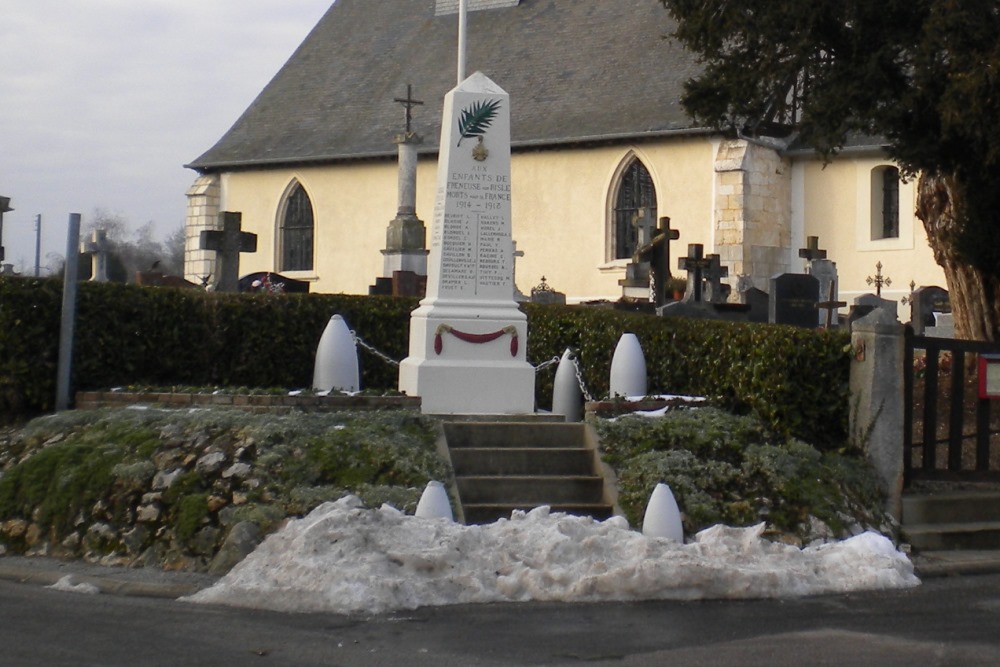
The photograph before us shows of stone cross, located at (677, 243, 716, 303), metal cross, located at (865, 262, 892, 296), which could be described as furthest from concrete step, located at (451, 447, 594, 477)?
metal cross, located at (865, 262, 892, 296)

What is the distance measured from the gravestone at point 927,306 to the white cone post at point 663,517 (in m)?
18.0

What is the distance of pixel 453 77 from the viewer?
133 ft

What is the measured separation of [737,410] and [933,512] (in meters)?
1.81

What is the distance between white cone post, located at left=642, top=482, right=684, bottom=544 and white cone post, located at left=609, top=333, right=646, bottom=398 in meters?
3.05

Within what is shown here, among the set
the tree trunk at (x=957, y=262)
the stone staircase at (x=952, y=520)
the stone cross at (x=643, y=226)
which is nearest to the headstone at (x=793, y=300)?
the tree trunk at (x=957, y=262)

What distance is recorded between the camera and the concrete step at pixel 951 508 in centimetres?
1123

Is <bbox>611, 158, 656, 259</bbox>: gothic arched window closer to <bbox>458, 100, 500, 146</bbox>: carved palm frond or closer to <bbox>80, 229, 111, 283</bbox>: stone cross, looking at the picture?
<bbox>80, 229, 111, 283</bbox>: stone cross

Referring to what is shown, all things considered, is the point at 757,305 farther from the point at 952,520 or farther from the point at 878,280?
the point at 952,520

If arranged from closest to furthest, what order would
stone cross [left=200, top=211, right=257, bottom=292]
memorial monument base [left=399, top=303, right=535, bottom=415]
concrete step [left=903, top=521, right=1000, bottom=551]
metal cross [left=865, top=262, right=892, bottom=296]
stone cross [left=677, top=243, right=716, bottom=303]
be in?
concrete step [left=903, top=521, right=1000, bottom=551] < memorial monument base [left=399, top=303, right=535, bottom=415] < stone cross [left=200, top=211, right=257, bottom=292] < stone cross [left=677, top=243, right=716, bottom=303] < metal cross [left=865, top=262, right=892, bottom=296]

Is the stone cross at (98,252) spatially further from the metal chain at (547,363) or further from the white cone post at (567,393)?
the white cone post at (567,393)

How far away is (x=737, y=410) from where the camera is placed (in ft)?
39.9

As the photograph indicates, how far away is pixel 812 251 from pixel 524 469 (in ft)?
70.8

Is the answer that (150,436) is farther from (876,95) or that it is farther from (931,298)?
(931,298)

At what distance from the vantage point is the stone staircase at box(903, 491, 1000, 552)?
35.7 ft
